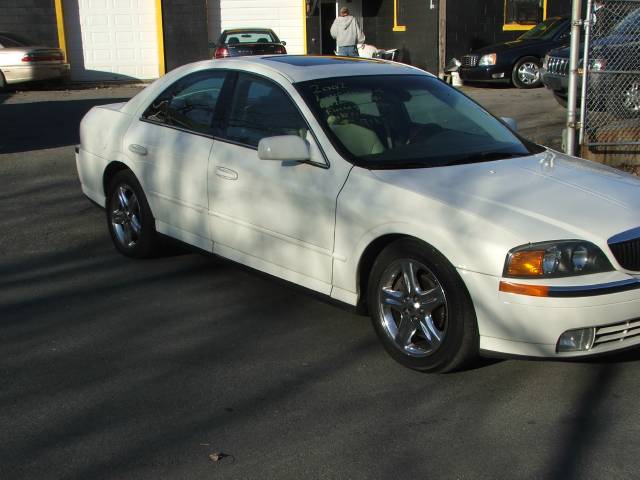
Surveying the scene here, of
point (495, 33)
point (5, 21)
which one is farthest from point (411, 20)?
point (5, 21)

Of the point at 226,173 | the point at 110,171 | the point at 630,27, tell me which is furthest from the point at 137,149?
the point at 630,27

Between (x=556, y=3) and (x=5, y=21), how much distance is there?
49.3 ft

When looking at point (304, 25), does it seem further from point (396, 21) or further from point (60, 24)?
point (60, 24)

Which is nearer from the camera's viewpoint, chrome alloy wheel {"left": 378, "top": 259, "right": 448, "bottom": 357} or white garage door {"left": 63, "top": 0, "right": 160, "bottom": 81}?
chrome alloy wheel {"left": 378, "top": 259, "right": 448, "bottom": 357}

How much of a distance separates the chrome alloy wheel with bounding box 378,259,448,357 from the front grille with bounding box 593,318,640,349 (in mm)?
734

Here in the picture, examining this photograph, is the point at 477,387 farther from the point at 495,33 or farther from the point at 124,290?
the point at 495,33

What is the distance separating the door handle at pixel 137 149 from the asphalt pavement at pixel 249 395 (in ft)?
2.85

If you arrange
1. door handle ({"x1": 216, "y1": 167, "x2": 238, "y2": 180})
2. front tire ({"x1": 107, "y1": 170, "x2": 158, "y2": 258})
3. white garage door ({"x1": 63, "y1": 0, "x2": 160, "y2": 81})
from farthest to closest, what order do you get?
white garage door ({"x1": 63, "y1": 0, "x2": 160, "y2": 81}) → front tire ({"x1": 107, "y1": 170, "x2": 158, "y2": 258}) → door handle ({"x1": 216, "y1": 167, "x2": 238, "y2": 180})

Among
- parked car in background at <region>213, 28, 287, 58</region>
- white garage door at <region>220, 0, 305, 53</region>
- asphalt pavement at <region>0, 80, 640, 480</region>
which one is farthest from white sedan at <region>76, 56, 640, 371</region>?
white garage door at <region>220, 0, 305, 53</region>

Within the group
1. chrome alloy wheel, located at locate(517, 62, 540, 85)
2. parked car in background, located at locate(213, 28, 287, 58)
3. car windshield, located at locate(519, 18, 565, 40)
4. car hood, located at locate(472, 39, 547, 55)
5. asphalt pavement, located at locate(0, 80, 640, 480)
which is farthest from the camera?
parked car in background, located at locate(213, 28, 287, 58)

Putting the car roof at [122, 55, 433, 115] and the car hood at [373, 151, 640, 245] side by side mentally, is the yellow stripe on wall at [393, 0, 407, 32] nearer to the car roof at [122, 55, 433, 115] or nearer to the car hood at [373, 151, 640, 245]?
the car roof at [122, 55, 433, 115]

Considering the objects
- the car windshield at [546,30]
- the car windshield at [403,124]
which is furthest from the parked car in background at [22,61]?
the car windshield at [403,124]

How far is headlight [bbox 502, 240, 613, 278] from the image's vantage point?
4.18 meters

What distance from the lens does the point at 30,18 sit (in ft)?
75.3
